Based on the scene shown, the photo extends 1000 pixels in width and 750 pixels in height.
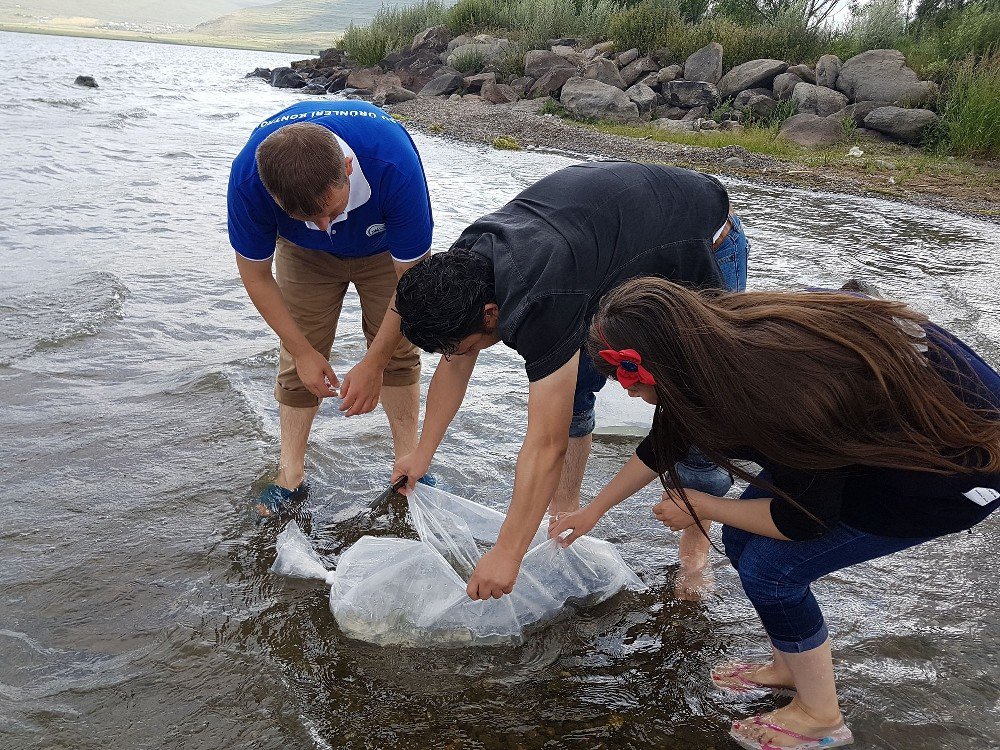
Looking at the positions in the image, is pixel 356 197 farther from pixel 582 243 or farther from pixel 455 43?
pixel 455 43

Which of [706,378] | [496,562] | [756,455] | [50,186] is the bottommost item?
[50,186]

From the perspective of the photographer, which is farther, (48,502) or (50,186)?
(50,186)

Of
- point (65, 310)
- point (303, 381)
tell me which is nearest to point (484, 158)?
point (65, 310)

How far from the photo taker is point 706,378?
1.56 meters

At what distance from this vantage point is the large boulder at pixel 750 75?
14.3 m

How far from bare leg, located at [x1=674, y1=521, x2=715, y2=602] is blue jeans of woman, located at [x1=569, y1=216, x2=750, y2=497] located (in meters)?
0.18

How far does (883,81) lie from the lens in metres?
12.6

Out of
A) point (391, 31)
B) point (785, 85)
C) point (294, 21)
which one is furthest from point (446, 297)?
point (294, 21)

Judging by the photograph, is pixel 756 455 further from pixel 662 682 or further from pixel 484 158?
pixel 484 158

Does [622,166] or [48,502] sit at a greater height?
[622,166]

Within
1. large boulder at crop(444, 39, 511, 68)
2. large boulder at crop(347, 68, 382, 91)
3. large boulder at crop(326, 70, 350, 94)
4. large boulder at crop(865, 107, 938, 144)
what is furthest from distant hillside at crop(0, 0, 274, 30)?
large boulder at crop(865, 107, 938, 144)

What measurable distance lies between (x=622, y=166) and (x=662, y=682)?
147 centimetres

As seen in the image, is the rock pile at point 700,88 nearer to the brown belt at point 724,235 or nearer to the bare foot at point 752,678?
the brown belt at point 724,235

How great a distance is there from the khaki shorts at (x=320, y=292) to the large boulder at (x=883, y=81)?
1206cm
